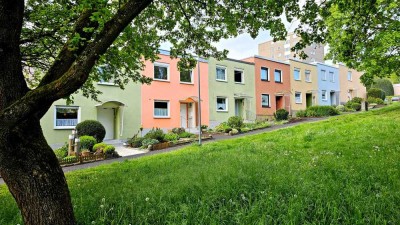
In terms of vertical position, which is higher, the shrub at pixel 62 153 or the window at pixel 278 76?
the window at pixel 278 76

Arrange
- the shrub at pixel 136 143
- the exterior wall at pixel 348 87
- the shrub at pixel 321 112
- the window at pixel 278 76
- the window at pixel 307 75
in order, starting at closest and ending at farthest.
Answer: the shrub at pixel 136 143
the shrub at pixel 321 112
the window at pixel 278 76
the window at pixel 307 75
the exterior wall at pixel 348 87

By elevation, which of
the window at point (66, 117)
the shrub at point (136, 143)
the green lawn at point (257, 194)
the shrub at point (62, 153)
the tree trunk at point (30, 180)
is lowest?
the shrub at point (62, 153)

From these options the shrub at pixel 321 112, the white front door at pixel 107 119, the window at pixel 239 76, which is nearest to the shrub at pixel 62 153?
the white front door at pixel 107 119

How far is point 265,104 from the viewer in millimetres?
30422

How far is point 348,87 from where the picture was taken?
41.5 m

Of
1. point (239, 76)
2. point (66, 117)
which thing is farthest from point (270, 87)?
point (66, 117)

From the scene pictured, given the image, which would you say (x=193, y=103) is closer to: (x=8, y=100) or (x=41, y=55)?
(x=41, y=55)

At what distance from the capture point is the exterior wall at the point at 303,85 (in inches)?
1309

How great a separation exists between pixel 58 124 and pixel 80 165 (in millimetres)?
5833

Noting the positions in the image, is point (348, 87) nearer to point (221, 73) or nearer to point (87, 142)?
point (221, 73)

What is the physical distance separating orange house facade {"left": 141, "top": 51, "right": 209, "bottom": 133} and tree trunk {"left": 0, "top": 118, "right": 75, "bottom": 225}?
16941 millimetres

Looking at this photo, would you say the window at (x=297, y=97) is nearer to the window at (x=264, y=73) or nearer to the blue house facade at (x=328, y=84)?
the blue house facade at (x=328, y=84)

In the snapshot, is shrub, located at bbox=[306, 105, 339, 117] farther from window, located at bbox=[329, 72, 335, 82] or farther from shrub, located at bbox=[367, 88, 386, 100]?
shrub, located at bbox=[367, 88, 386, 100]

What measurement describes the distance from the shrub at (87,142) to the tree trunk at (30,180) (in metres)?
12.6
